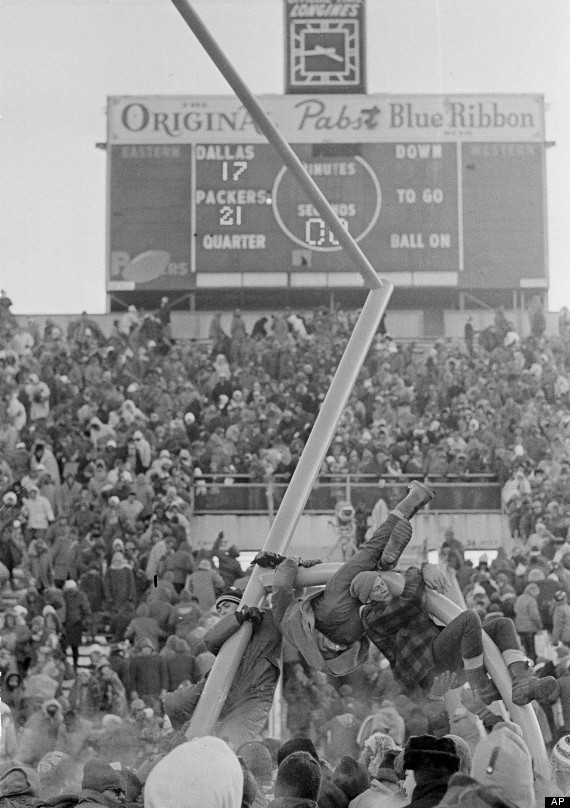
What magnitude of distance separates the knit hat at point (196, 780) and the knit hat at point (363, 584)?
164 cm

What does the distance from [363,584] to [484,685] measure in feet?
1.39

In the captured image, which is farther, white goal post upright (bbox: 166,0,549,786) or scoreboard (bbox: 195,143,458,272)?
scoreboard (bbox: 195,143,458,272)

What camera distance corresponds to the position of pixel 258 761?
3.15 meters

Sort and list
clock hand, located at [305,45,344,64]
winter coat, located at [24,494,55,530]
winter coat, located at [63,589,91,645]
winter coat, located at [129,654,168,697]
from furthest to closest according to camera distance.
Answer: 1. clock hand, located at [305,45,344,64]
2. winter coat, located at [24,494,55,530]
3. winter coat, located at [63,589,91,645]
4. winter coat, located at [129,654,168,697]

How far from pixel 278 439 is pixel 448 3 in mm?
4469

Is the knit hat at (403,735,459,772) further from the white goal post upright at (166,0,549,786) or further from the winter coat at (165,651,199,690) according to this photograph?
the winter coat at (165,651,199,690)

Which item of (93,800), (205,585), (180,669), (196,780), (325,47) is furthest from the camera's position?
(325,47)

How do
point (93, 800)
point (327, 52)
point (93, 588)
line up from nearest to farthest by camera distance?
point (93, 800)
point (93, 588)
point (327, 52)

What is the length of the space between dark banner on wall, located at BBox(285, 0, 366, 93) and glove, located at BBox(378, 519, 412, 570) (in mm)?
9915

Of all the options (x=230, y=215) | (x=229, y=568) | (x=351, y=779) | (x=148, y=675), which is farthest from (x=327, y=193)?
(x=351, y=779)

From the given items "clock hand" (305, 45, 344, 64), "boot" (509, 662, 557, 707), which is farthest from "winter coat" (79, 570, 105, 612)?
"clock hand" (305, 45, 344, 64)

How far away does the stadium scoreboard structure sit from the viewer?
505 inches

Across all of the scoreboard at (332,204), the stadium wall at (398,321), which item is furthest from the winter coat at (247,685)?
the scoreboard at (332,204)

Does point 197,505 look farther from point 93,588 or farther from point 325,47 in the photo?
point 325,47
